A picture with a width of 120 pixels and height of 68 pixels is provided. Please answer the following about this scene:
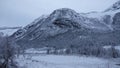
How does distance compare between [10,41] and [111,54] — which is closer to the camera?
[10,41]

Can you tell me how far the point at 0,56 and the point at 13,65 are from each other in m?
2.52

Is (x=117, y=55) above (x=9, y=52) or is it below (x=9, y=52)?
below

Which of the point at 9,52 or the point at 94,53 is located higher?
the point at 9,52

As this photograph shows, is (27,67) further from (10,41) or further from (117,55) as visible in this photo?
(117,55)

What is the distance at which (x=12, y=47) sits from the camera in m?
36.1

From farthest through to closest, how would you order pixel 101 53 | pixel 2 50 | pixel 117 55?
pixel 101 53 → pixel 117 55 → pixel 2 50

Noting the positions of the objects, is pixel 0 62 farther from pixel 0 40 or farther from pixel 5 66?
pixel 0 40

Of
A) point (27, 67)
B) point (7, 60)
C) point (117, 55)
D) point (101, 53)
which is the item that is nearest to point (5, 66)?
point (7, 60)

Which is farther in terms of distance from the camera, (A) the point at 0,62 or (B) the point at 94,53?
(B) the point at 94,53

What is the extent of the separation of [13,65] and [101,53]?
60535 mm

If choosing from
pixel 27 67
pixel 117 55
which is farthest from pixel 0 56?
pixel 117 55

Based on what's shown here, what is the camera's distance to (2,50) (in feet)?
116

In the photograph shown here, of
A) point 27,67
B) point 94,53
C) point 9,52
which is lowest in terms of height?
point 94,53

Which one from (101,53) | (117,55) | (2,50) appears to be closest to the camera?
(2,50)
